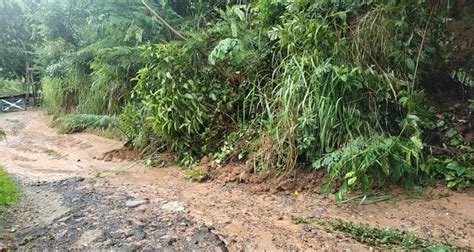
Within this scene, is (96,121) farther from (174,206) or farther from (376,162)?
(376,162)

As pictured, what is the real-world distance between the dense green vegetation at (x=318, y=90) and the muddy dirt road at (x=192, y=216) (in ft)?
0.98

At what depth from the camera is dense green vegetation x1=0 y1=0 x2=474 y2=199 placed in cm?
336

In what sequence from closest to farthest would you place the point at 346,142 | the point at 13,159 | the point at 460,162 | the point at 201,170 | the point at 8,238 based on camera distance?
the point at 8,238
the point at 460,162
the point at 346,142
the point at 201,170
the point at 13,159

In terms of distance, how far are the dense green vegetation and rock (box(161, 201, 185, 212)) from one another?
0.95 m

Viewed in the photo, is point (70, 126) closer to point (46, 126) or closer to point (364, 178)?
point (46, 126)

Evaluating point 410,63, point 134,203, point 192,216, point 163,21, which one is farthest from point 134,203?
point 163,21

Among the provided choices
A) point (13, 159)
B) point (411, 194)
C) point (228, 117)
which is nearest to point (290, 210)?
point (411, 194)

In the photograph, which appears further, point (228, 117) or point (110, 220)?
point (228, 117)

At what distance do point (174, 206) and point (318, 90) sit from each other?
5.88 ft

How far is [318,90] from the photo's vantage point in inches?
145

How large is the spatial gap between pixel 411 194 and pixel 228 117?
247 centimetres

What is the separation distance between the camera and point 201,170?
4.52 meters

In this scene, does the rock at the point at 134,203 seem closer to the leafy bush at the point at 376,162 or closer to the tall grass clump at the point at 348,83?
the tall grass clump at the point at 348,83

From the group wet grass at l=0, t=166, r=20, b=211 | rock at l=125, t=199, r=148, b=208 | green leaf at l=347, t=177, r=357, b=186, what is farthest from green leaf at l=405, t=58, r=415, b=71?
wet grass at l=0, t=166, r=20, b=211
